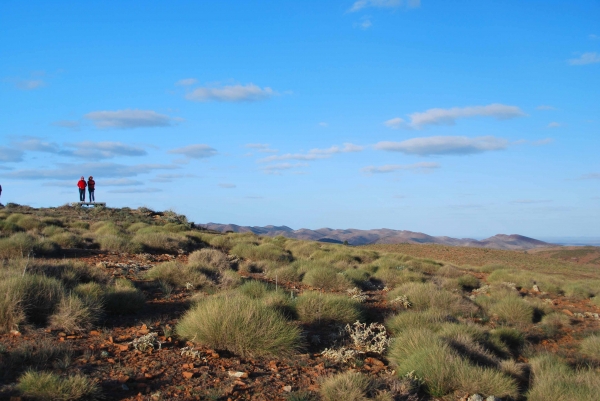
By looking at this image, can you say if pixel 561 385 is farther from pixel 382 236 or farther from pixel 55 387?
pixel 382 236

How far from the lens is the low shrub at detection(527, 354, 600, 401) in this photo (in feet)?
19.5

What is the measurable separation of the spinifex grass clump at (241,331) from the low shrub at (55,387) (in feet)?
7.05

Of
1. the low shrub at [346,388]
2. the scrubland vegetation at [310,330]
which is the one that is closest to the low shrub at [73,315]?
the scrubland vegetation at [310,330]

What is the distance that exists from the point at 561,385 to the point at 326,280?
8.10 meters

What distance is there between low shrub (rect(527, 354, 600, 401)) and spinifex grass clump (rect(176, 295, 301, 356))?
135 inches

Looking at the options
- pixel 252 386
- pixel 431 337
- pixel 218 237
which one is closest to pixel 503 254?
pixel 218 237

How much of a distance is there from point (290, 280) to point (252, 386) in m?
8.74

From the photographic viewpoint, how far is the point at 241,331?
6906 millimetres

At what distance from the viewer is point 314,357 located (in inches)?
278

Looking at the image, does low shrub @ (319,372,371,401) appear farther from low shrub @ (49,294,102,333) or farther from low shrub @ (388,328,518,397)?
low shrub @ (49,294,102,333)

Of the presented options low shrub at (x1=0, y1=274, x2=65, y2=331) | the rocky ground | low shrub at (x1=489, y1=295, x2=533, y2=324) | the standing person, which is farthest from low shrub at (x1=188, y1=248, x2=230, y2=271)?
the standing person

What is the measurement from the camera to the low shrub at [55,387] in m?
4.67

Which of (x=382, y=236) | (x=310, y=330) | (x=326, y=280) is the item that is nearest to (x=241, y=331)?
(x=310, y=330)

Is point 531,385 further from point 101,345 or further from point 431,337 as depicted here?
point 101,345
